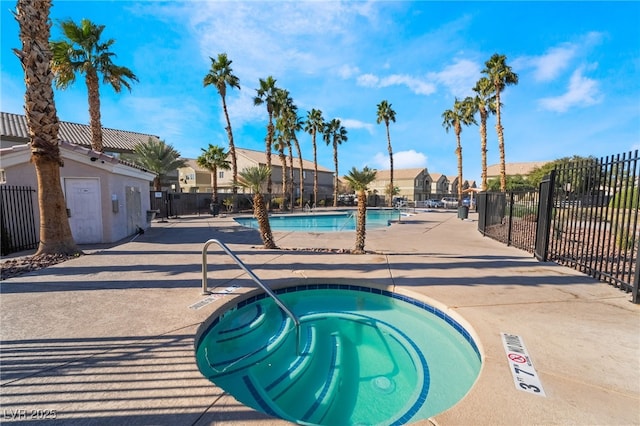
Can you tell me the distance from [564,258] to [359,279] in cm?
529

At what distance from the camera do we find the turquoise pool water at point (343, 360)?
3.04m

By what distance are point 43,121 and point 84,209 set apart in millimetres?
3322

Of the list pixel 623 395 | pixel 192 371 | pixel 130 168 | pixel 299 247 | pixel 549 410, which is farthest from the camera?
pixel 130 168

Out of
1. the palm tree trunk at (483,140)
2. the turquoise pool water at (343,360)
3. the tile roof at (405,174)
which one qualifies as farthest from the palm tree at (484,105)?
the tile roof at (405,174)

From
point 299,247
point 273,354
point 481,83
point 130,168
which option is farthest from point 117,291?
Result: point 481,83

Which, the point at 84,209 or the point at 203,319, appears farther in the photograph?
the point at 84,209

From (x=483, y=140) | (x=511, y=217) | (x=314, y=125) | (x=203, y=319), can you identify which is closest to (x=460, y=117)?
(x=483, y=140)

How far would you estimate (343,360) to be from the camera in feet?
12.9

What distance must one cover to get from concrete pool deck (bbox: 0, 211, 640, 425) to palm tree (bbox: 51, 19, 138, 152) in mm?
11633

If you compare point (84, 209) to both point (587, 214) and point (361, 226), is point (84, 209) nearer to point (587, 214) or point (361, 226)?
point (361, 226)

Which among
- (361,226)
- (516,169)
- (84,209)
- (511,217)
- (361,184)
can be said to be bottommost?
(361,226)

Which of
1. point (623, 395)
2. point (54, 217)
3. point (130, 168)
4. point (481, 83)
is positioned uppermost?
point (481, 83)

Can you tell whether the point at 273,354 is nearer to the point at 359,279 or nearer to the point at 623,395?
the point at 359,279

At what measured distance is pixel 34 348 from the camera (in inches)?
119
